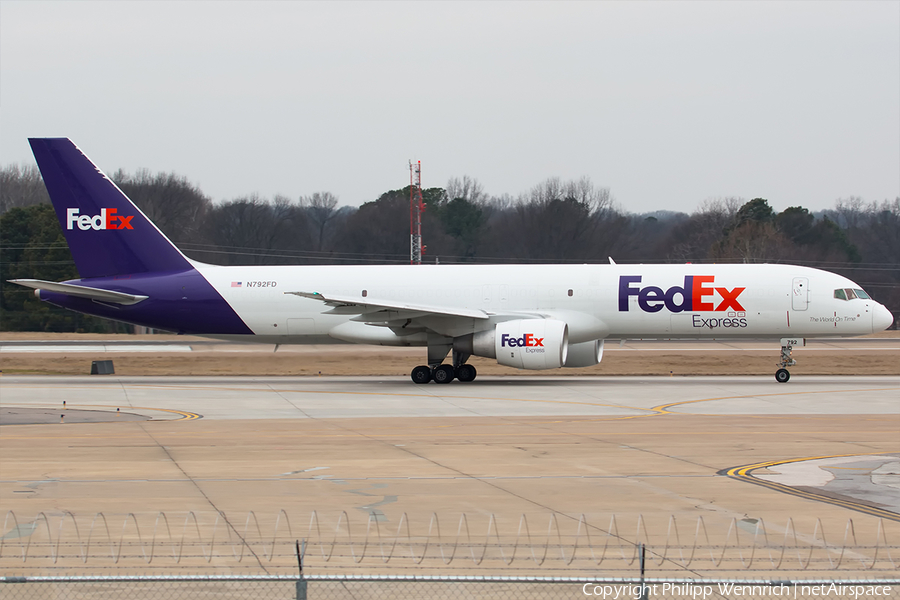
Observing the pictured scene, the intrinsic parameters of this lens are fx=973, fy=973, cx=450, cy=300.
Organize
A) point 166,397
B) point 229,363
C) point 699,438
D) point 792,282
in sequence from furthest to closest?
1. point 229,363
2. point 792,282
3. point 166,397
4. point 699,438

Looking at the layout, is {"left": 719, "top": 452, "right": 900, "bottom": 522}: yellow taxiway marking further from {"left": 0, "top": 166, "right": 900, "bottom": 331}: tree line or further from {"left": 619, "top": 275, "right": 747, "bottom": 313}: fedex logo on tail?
{"left": 0, "top": 166, "right": 900, "bottom": 331}: tree line

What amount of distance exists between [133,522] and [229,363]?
31.2 meters

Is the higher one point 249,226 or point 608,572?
point 249,226

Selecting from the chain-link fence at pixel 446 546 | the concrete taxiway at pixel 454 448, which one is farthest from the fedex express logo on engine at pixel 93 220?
the chain-link fence at pixel 446 546

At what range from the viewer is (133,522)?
1154 centimetres

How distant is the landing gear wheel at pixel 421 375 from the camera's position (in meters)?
33.6

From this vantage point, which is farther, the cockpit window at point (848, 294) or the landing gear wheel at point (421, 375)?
the landing gear wheel at point (421, 375)

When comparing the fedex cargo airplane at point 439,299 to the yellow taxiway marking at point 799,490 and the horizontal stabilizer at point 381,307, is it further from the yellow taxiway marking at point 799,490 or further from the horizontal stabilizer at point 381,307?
the yellow taxiway marking at point 799,490

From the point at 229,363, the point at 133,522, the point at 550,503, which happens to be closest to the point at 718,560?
the point at 550,503

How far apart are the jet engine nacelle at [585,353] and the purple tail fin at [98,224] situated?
14583 mm

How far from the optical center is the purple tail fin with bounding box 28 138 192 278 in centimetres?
3562

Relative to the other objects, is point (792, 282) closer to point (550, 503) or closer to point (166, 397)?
point (166, 397)

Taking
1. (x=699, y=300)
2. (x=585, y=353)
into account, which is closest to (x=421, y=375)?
(x=585, y=353)

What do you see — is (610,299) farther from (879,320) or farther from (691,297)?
(879,320)
